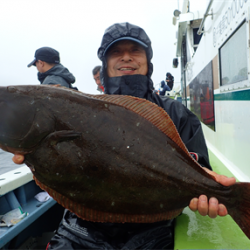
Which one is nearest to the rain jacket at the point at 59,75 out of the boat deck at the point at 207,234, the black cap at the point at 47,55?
the black cap at the point at 47,55

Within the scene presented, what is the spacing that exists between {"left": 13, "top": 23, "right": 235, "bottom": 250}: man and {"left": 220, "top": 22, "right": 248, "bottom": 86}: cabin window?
1237 millimetres

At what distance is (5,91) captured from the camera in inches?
54.6

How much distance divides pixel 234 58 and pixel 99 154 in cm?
286

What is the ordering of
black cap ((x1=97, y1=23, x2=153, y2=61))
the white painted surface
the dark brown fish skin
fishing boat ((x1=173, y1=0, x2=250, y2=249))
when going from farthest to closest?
the white painted surface
black cap ((x1=97, y1=23, x2=153, y2=61))
fishing boat ((x1=173, y1=0, x2=250, y2=249))
the dark brown fish skin

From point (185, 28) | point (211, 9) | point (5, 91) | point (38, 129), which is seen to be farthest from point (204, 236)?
point (185, 28)

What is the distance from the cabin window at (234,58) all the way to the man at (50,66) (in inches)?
103

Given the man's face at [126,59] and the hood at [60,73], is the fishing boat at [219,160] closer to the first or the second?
the man's face at [126,59]

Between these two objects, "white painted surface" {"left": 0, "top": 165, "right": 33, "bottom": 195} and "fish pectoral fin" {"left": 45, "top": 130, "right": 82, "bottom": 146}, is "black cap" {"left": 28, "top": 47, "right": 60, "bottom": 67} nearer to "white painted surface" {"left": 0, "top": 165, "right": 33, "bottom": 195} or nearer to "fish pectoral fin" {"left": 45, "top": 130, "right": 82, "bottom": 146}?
"white painted surface" {"left": 0, "top": 165, "right": 33, "bottom": 195}

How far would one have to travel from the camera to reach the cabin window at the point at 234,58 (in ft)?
9.46

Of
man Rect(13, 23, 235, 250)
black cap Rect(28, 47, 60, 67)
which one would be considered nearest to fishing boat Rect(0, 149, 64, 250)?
man Rect(13, 23, 235, 250)

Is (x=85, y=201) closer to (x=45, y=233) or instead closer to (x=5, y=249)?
(x=5, y=249)

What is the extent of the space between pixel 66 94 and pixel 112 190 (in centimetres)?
71

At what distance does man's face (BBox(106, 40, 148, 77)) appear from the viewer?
2512 mm

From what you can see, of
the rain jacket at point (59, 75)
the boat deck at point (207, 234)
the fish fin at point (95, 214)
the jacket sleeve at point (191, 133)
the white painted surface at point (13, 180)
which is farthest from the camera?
the rain jacket at point (59, 75)
